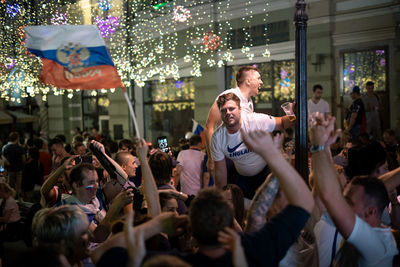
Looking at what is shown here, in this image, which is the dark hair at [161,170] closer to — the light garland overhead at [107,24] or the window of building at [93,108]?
the light garland overhead at [107,24]

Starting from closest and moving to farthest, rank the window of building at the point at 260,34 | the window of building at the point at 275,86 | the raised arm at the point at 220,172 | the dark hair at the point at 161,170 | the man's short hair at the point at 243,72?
the dark hair at the point at 161,170, the raised arm at the point at 220,172, the man's short hair at the point at 243,72, the window of building at the point at 260,34, the window of building at the point at 275,86

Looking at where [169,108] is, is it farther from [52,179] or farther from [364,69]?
[52,179]

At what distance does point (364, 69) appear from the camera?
11539 mm

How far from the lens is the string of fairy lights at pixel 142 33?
14.2 m

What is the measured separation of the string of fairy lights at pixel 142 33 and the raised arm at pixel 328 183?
1094 cm

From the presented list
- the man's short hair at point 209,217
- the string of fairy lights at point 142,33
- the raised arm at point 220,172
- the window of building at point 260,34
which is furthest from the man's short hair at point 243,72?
the string of fairy lights at point 142,33

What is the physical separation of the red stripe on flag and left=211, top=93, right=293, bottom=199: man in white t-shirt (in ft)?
5.25

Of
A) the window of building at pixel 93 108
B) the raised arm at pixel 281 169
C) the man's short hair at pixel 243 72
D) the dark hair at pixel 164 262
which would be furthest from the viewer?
the window of building at pixel 93 108

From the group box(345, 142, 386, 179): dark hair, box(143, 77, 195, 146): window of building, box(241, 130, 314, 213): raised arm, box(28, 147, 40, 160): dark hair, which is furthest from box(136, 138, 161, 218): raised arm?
box(143, 77, 195, 146): window of building

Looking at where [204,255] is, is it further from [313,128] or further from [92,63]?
[92,63]

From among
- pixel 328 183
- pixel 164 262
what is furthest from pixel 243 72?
pixel 164 262

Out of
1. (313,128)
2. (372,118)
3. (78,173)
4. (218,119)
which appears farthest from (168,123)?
(313,128)

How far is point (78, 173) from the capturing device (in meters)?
4.10

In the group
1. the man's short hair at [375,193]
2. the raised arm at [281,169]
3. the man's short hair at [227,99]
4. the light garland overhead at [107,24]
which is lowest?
the man's short hair at [375,193]
